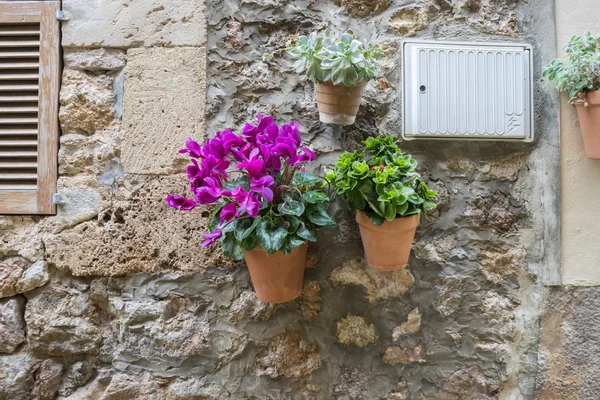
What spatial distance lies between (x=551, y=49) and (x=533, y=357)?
3.87 ft

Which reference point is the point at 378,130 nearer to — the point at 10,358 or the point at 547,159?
the point at 547,159

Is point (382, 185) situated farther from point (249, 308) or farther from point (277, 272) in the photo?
point (249, 308)

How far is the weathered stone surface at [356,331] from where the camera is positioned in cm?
172

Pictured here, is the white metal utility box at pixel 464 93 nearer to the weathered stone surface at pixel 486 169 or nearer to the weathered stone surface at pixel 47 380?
the weathered stone surface at pixel 486 169

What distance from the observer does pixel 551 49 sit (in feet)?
5.79

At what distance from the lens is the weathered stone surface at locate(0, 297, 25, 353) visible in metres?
1.73

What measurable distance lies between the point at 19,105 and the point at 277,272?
48.0 inches

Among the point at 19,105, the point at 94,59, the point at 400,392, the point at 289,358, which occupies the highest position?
the point at 94,59

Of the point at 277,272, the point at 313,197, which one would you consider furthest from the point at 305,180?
the point at 277,272

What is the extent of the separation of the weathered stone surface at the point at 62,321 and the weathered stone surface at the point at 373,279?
0.94 metres

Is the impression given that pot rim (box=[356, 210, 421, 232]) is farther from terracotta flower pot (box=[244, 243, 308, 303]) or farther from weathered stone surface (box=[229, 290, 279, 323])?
weathered stone surface (box=[229, 290, 279, 323])

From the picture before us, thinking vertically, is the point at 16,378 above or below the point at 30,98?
below

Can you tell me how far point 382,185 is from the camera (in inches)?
56.4

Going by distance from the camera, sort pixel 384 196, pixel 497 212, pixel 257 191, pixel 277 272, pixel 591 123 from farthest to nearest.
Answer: pixel 497 212
pixel 591 123
pixel 277 272
pixel 384 196
pixel 257 191
